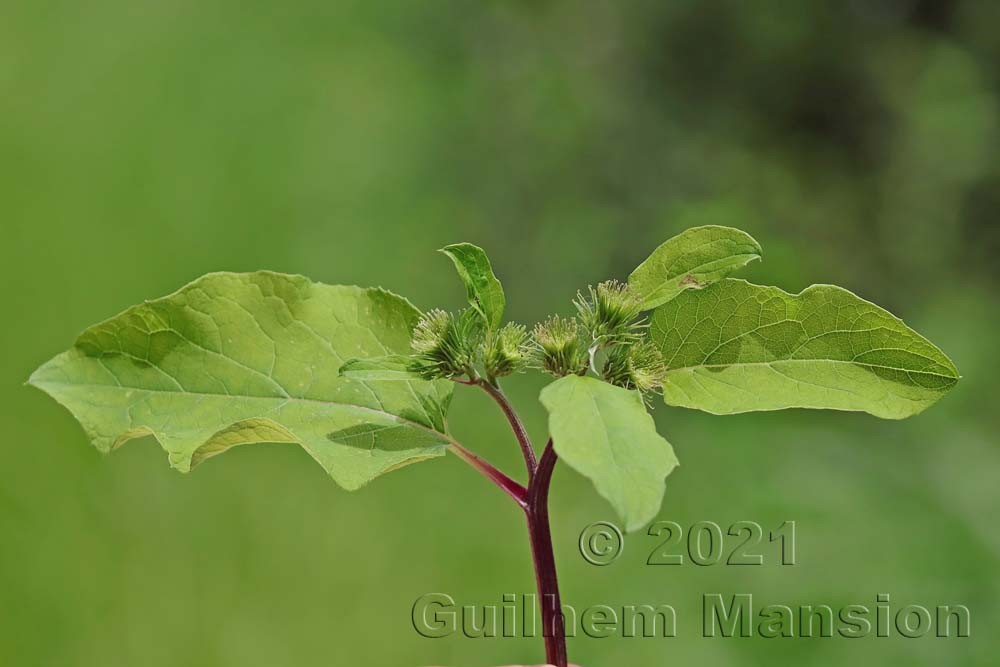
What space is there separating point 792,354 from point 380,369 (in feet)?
0.68

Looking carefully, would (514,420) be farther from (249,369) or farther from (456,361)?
(249,369)

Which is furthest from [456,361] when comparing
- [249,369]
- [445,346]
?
[249,369]

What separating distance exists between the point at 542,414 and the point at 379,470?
969mm

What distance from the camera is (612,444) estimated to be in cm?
43

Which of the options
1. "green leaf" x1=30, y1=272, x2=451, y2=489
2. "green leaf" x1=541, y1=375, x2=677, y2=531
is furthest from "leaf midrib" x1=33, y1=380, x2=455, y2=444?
"green leaf" x1=541, y1=375, x2=677, y2=531

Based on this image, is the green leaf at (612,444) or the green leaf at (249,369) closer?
the green leaf at (612,444)

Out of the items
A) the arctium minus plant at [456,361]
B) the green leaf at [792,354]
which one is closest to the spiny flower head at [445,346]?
the arctium minus plant at [456,361]

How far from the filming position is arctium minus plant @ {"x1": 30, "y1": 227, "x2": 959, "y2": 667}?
51 centimetres

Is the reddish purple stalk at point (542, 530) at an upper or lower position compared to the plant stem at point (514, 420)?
lower

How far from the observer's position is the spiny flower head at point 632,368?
0.51 metres

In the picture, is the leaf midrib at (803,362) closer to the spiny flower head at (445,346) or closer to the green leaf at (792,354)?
the green leaf at (792,354)

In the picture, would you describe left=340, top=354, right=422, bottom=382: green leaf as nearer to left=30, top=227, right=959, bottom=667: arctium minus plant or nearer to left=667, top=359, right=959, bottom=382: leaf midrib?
left=30, top=227, right=959, bottom=667: arctium minus plant

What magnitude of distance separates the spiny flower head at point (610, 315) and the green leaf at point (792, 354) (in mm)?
39

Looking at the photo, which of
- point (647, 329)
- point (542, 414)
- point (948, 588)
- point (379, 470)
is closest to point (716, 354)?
point (647, 329)
